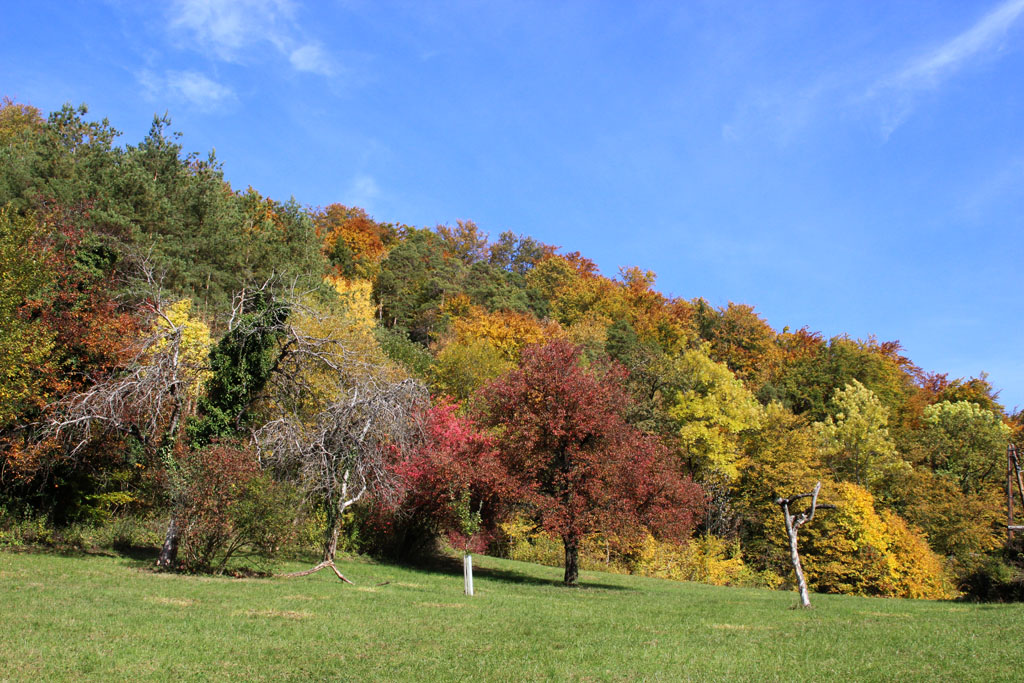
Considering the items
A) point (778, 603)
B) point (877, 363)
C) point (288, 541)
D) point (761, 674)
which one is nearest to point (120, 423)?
point (288, 541)

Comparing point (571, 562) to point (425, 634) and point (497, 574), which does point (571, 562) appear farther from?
point (425, 634)

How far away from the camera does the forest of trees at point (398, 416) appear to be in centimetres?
1953

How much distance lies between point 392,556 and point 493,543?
8.81 m

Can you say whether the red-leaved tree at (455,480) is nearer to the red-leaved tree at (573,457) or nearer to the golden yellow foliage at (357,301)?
A: the red-leaved tree at (573,457)

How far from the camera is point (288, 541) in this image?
18.5 m

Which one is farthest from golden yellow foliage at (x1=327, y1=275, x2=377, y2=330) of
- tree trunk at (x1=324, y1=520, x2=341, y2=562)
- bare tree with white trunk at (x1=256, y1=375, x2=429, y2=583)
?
tree trunk at (x1=324, y1=520, x2=341, y2=562)

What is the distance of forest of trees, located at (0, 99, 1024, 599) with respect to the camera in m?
19.5

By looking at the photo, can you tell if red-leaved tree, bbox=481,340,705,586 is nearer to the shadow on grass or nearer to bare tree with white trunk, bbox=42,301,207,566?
the shadow on grass

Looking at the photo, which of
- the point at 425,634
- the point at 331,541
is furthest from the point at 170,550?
the point at 425,634

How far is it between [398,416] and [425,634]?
1150 cm

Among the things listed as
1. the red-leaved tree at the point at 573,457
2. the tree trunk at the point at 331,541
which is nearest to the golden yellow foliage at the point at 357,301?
the tree trunk at the point at 331,541

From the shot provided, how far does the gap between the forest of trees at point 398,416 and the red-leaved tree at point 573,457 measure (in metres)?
0.10

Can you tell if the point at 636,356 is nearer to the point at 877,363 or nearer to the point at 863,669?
the point at 877,363

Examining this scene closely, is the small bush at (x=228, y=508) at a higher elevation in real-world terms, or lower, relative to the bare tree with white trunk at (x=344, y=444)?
lower
